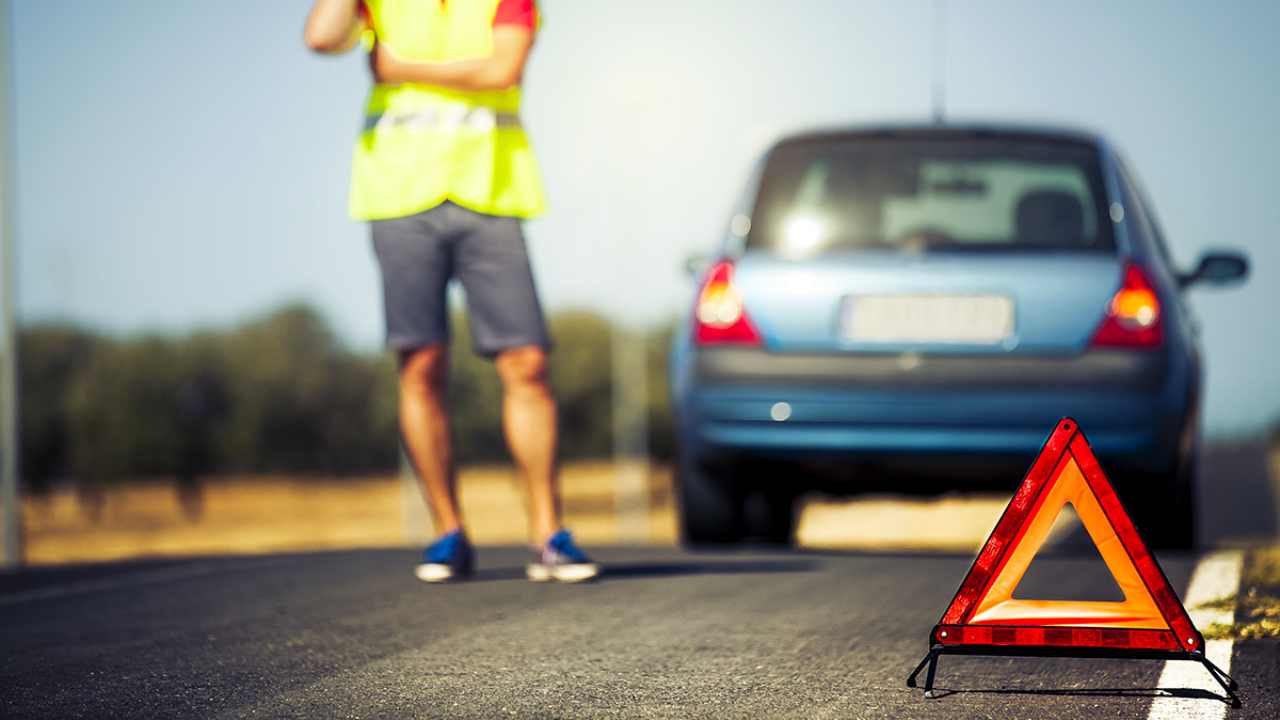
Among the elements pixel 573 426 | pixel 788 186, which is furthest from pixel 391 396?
pixel 788 186

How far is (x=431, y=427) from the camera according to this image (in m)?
6.72

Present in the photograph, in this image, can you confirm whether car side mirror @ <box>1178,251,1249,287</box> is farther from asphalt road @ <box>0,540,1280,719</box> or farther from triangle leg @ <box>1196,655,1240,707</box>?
triangle leg @ <box>1196,655,1240,707</box>

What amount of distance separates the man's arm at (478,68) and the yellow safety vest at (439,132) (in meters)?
0.03

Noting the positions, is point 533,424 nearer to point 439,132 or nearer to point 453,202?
point 453,202

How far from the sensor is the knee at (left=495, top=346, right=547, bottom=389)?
6.64 m

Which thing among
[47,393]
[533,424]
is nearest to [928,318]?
[533,424]

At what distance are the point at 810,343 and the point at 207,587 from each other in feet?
7.53

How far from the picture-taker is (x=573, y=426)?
84938 millimetres

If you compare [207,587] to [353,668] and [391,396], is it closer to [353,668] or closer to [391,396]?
[353,668]

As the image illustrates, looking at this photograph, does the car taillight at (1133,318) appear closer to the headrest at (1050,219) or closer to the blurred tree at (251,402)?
the headrest at (1050,219)

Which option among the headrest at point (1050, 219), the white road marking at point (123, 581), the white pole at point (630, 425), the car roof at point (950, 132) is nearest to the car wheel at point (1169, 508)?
the headrest at point (1050, 219)

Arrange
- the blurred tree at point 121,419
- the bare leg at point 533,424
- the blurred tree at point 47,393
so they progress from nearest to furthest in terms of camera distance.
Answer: the bare leg at point 533,424 < the blurred tree at point 47,393 < the blurred tree at point 121,419

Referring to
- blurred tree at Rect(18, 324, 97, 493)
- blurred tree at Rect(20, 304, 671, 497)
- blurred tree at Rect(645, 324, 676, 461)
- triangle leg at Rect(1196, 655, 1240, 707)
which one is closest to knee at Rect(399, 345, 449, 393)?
triangle leg at Rect(1196, 655, 1240, 707)

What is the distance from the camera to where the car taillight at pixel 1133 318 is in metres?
7.19
